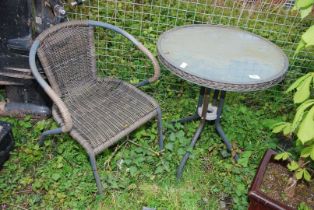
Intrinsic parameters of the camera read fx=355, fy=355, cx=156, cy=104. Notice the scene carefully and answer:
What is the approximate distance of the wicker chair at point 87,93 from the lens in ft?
8.31

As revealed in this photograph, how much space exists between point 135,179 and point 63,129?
2.50 ft

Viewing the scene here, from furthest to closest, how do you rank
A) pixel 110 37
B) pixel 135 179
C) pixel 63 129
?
pixel 110 37 < pixel 135 179 < pixel 63 129

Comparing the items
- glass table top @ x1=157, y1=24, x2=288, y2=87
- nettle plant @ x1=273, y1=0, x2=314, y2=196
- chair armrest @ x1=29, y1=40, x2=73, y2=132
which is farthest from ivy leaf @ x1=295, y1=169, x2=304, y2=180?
chair armrest @ x1=29, y1=40, x2=73, y2=132

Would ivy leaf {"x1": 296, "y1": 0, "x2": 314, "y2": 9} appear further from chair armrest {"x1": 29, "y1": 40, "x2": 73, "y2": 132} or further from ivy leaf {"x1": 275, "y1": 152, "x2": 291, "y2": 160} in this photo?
chair armrest {"x1": 29, "y1": 40, "x2": 73, "y2": 132}

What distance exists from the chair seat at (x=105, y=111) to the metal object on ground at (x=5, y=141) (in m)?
0.51

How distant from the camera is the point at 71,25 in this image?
273 centimetres

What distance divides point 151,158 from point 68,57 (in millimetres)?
1067

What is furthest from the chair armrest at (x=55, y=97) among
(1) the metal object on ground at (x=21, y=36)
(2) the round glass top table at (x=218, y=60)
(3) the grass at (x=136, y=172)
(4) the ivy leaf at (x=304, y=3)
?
(4) the ivy leaf at (x=304, y=3)

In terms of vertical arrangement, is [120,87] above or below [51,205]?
above

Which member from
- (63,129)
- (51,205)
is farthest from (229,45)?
(51,205)

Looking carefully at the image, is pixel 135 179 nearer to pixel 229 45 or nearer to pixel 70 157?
pixel 70 157

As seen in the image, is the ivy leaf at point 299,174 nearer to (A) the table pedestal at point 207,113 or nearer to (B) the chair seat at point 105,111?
(A) the table pedestal at point 207,113

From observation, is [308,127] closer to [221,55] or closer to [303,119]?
[303,119]

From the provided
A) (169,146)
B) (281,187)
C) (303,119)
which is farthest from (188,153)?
(303,119)
